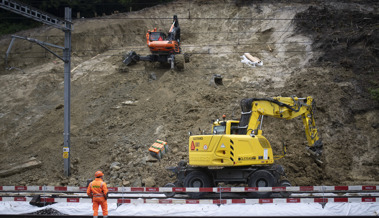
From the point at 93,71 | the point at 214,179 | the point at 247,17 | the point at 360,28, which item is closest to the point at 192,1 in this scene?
the point at 247,17

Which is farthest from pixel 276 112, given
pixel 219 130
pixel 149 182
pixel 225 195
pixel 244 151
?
pixel 149 182

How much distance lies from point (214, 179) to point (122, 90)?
11.6 m

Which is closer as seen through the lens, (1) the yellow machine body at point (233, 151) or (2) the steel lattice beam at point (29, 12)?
(1) the yellow machine body at point (233, 151)

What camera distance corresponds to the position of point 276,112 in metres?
10.9

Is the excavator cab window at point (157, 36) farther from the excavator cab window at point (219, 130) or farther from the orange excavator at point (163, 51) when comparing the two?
the excavator cab window at point (219, 130)

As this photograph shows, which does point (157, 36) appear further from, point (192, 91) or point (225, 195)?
point (225, 195)

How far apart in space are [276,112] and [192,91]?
872cm

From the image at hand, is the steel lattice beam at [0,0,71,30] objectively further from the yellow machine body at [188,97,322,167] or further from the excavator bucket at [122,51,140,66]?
the excavator bucket at [122,51,140,66]

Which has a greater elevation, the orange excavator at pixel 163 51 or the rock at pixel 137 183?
the orange excavator at pixel 163 51

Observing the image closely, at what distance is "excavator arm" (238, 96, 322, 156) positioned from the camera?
10734 millimetres

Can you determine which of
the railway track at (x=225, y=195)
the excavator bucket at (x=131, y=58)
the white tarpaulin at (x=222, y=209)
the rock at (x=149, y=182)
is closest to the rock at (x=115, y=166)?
the rock at (x=149, y=182)

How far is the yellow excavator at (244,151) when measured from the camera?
33.4 feet

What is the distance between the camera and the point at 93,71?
77.5 feet

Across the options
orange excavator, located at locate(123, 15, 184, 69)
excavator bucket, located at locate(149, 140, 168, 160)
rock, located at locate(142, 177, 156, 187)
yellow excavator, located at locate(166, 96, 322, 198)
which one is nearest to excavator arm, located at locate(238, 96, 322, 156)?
yellow excavator, located at locate(166, 96, 322, 198)
